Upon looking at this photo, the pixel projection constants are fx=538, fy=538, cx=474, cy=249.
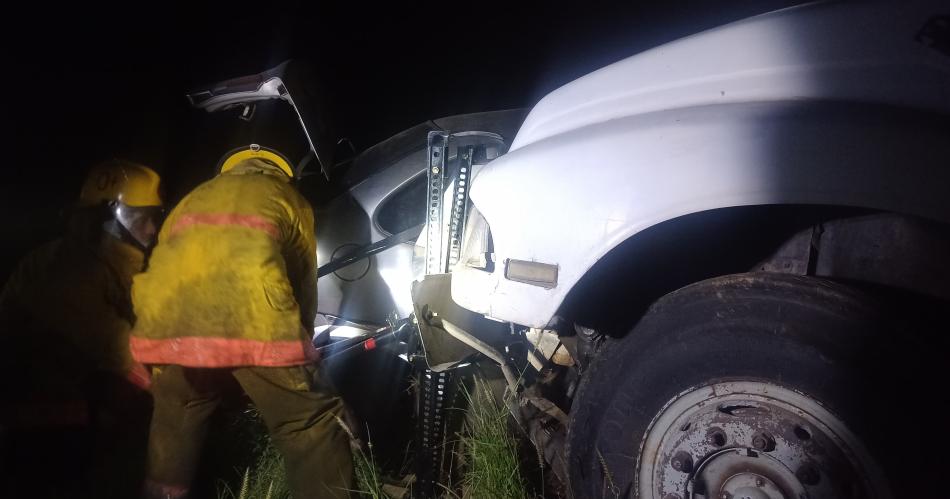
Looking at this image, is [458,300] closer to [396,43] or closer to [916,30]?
[916,30]

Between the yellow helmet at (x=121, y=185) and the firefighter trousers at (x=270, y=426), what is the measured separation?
1.11 m

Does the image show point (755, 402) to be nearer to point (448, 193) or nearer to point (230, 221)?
point (448, 193)

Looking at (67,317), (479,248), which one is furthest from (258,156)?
(479,248)

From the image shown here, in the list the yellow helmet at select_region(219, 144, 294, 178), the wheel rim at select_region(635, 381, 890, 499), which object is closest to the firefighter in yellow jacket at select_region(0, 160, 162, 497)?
the yellow helmet at select_region(219, 144, 294, 178)

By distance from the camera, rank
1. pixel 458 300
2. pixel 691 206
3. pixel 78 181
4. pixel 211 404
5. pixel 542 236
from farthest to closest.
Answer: pixel 78 181, pixel 211 404, pixel 458 300, pixel 542 236, pixel 691 206

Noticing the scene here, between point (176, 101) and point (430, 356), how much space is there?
5.02 metres

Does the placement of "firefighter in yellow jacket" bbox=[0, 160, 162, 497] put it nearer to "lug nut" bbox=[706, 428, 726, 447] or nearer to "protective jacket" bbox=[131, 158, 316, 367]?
"protective jacket" bbox=[131, 158, 316, 367]

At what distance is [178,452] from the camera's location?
8.53ft

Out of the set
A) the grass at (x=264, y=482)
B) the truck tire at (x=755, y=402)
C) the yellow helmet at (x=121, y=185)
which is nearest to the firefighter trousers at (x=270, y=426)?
the grass at (x=264, y=482)

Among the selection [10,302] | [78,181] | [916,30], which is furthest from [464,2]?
[916,30]

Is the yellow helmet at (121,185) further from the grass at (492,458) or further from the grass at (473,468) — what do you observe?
the grass at (492,458)

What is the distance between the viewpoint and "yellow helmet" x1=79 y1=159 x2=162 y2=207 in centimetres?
304

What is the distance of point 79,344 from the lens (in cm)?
293

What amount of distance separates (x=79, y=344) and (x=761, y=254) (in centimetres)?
335
